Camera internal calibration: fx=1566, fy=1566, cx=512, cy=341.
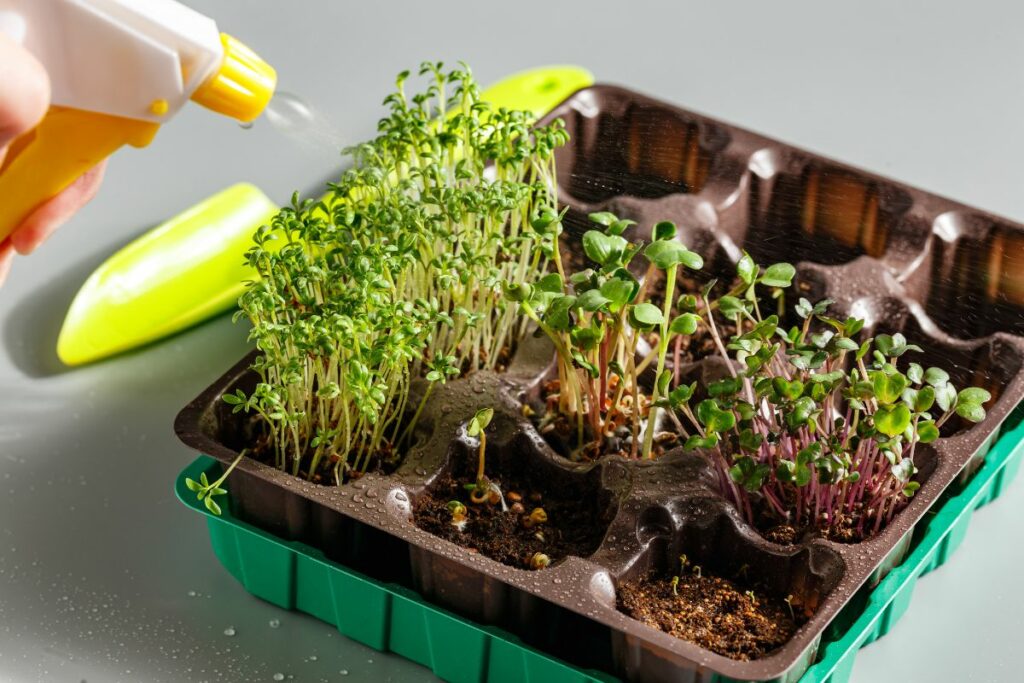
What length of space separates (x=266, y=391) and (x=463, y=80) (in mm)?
555

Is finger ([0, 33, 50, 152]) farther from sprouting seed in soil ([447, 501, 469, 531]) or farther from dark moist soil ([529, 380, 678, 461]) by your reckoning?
dark moist soil ([529, 380, 678, 461])

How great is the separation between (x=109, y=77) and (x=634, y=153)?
1.02m

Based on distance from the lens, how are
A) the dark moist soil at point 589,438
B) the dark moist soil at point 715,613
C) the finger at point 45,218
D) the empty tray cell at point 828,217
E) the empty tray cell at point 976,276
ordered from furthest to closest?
1. the empty tray cell at point 828,217
2. the empty tray cell at point 976,276
3. the dark moist soil at point 589,438
4. the finger at point 45,218
5. the dark moist soil at point 715,613

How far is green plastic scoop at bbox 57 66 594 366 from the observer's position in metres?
2.33

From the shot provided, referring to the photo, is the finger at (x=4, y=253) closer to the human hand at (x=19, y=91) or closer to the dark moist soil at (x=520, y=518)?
the human hand at (x=19, y=91)

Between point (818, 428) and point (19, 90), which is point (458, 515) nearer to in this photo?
point (818, 428)

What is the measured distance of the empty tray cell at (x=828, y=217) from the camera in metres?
2.27

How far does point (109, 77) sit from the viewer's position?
1.63 meters

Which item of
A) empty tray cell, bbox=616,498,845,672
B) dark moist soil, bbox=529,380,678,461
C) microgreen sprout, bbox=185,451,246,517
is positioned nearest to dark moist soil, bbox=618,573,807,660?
empty tray cell, bbox=616,498,845,672

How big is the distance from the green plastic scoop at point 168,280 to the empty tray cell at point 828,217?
799mm

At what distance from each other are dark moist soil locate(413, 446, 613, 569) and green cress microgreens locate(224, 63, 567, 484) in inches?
4.2

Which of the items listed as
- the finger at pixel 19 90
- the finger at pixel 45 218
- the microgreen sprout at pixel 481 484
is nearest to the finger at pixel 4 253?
the finger at pixel 45 218

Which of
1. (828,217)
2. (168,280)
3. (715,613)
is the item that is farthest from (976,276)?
(168,280)

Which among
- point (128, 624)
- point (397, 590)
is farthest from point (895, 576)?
point (128, 624)
